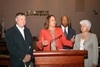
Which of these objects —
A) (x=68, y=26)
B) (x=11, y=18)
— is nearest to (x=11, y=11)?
(x=11, y=18)

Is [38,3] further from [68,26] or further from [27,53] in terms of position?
[27,53]

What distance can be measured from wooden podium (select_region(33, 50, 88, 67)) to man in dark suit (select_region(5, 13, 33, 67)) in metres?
0.25

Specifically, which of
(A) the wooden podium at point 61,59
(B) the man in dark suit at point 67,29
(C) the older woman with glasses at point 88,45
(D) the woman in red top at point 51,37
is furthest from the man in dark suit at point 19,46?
(B) the man in dark suit at point 67,29

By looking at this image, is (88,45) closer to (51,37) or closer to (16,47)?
(51,37)

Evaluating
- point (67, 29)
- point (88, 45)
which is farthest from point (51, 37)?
point (67, 29)

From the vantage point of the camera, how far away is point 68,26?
220 inches

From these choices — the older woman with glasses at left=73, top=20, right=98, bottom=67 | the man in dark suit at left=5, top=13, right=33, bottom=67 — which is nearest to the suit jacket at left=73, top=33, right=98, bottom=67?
the older woman with glasses at left=73, top=20, right=98, bottom=67

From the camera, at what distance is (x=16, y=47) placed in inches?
143

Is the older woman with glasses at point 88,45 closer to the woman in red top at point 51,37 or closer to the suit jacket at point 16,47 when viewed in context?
the woman in red top at point 51,37

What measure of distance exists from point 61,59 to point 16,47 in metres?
0.69

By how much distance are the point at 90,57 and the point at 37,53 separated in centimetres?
109

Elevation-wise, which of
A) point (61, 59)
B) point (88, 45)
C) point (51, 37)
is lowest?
point (61, 59)

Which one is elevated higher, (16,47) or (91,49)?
(16,47)

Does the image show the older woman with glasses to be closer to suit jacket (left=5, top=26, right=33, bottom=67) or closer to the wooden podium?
the wooden podium
